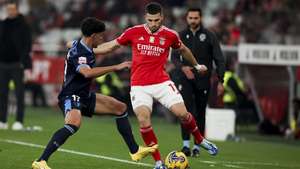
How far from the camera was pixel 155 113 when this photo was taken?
27016mm

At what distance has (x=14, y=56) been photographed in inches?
772

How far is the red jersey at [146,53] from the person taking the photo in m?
12.6

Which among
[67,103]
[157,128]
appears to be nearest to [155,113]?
[157,128]

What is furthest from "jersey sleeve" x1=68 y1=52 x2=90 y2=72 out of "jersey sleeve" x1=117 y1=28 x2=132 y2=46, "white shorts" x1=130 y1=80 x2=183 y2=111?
"white shorts" x1=130 y1=80 x2=183 y2=111

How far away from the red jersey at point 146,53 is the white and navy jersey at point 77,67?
61 cm

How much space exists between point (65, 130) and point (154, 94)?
52.5 inches

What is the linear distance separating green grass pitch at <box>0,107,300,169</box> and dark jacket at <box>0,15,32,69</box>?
1.56m

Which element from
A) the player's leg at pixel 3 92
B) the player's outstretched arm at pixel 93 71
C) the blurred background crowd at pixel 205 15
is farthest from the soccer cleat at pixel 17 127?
the blurred background crowd at pixel 205 15

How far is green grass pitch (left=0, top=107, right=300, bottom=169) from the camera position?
1342 cm

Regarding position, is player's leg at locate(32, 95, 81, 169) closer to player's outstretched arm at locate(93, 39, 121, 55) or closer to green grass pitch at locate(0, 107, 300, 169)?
player's outstretched arm at locate(93, 39, 121, 55)

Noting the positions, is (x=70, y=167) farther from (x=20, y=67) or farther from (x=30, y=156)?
(x=20, y=67)

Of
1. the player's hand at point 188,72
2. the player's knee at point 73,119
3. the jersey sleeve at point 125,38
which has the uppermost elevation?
the jersey sleeve at point 125,38

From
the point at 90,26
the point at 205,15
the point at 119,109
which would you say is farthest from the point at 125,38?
the point at 205,15

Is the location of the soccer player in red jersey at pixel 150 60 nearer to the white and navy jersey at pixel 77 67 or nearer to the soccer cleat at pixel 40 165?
the white and navy jersey at pixel 77 67
